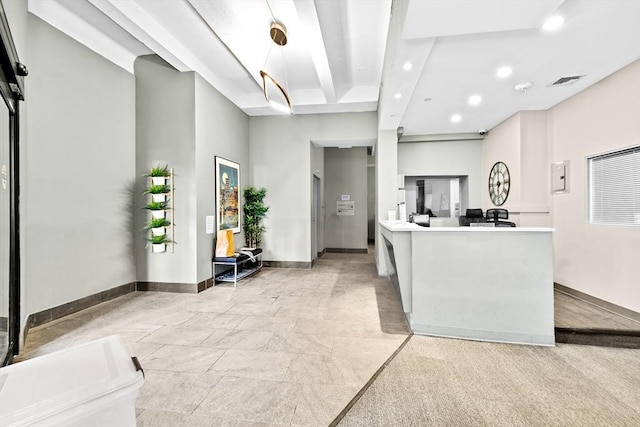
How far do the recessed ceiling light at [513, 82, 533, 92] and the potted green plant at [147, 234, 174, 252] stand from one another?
5685mm

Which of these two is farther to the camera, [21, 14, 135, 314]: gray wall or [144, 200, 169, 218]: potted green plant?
[144, 200, 169, 218]: potted green plant

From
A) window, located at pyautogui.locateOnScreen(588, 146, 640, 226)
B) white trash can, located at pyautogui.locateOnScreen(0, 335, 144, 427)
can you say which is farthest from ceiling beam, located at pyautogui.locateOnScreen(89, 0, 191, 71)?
window, located at pyautogui.locateOnScreen(588, 146, 640, 226)

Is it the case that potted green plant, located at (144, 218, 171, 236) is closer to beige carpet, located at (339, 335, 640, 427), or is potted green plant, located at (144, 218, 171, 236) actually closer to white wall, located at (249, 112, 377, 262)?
white wall, located at (249, 112, 377, 262)

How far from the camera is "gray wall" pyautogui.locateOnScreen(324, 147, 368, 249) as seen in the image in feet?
28.1

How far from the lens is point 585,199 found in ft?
13.0

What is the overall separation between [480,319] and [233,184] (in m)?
4.70

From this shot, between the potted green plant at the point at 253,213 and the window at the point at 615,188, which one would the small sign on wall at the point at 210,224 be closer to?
the potted green plant at the point at 253,213

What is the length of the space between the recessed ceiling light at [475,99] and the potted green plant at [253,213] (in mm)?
4291

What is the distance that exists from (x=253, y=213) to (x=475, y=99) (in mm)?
4654

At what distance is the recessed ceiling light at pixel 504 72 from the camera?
345 cm

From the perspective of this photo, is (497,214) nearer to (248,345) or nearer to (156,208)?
(248,345)

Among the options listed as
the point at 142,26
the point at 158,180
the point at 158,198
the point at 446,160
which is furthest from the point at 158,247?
the point at 446,160

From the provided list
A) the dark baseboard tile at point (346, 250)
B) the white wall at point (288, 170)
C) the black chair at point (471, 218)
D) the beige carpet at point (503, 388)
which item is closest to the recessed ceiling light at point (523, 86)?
the black chair at point (471, 218)

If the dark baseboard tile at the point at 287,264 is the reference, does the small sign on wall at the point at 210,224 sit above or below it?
above
